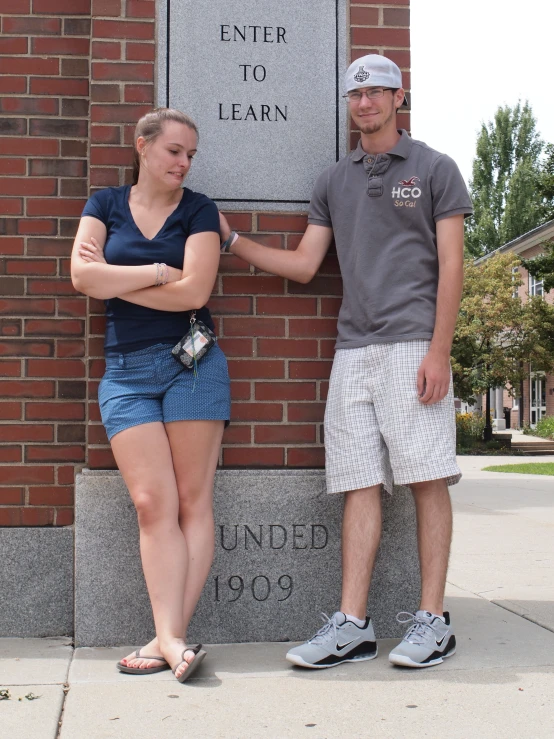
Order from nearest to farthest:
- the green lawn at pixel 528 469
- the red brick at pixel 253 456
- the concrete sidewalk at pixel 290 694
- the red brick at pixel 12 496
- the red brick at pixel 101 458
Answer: the concrete sidewalk at pixel 290 694 < the red brick at pixel 101 458 < the red brick at pixel 253 456 < the red brick at pixel 12 496 < the green lawn at pixel 528 469

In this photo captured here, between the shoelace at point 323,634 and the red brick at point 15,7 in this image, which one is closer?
the shoelace at point 323,634

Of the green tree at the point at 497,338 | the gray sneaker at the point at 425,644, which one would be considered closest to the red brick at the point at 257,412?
the gray sneaker at the point at 425,644

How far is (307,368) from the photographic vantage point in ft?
12.7

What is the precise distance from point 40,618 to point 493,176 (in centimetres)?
4853

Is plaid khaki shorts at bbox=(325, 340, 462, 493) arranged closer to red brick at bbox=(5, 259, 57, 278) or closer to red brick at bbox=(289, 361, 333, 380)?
red brick at bbox=(289, 361, 333, 380)

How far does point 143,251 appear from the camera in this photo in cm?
334

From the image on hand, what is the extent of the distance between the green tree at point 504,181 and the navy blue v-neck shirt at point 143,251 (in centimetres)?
4489

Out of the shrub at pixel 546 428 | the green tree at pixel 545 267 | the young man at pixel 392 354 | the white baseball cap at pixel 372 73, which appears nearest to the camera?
the young man at pixel 392 354

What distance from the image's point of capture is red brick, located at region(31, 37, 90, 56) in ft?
13.2

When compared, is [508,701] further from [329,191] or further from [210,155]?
[210,155]

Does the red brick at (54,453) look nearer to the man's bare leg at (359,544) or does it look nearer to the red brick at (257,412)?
the red brick at (257,412)

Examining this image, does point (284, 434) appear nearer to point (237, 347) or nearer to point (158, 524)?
point (237, 347)

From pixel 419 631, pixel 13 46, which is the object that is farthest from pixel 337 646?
pixel 13 46

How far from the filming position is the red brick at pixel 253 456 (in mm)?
3818
